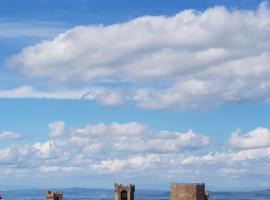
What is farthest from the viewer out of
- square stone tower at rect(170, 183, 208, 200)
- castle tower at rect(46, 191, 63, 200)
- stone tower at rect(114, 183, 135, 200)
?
stone tower at rect(114, 183, 135, 200)

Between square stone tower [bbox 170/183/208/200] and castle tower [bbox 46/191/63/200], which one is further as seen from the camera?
castle tower [bbox 46/191/63/200]

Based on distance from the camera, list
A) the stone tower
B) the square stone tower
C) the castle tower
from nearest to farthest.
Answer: the square stone tower → the castle tower → the stone tower

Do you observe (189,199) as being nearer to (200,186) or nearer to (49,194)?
(200,186)

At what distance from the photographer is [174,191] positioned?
8088 centimetres

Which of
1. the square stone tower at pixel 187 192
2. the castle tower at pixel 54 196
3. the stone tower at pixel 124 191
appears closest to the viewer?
the square stone tower at pixel 187 192

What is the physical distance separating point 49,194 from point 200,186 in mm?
91459

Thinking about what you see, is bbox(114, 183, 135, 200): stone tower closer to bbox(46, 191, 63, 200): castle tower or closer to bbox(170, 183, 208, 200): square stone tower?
bbox(46, 191, 63, 200): castle tower

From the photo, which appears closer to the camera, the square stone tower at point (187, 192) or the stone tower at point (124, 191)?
the square stone tower at point (187, 192)

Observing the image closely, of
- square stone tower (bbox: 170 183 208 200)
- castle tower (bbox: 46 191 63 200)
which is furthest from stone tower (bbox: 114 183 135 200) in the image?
square stone tower (bbox: 170 183 208 200)

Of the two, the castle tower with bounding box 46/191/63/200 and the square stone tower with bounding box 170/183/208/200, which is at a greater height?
the castle tower with bounding box 46/191/63/200

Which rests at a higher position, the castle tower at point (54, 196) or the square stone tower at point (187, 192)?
the castle tower at point (54, 196)

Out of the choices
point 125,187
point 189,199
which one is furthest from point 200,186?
point 125,187

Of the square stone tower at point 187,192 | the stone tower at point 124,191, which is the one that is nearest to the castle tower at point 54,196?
the stone tower at point 124,191

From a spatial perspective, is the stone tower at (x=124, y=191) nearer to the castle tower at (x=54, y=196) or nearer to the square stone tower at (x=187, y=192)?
the castle tower at (x=54, y=196)
